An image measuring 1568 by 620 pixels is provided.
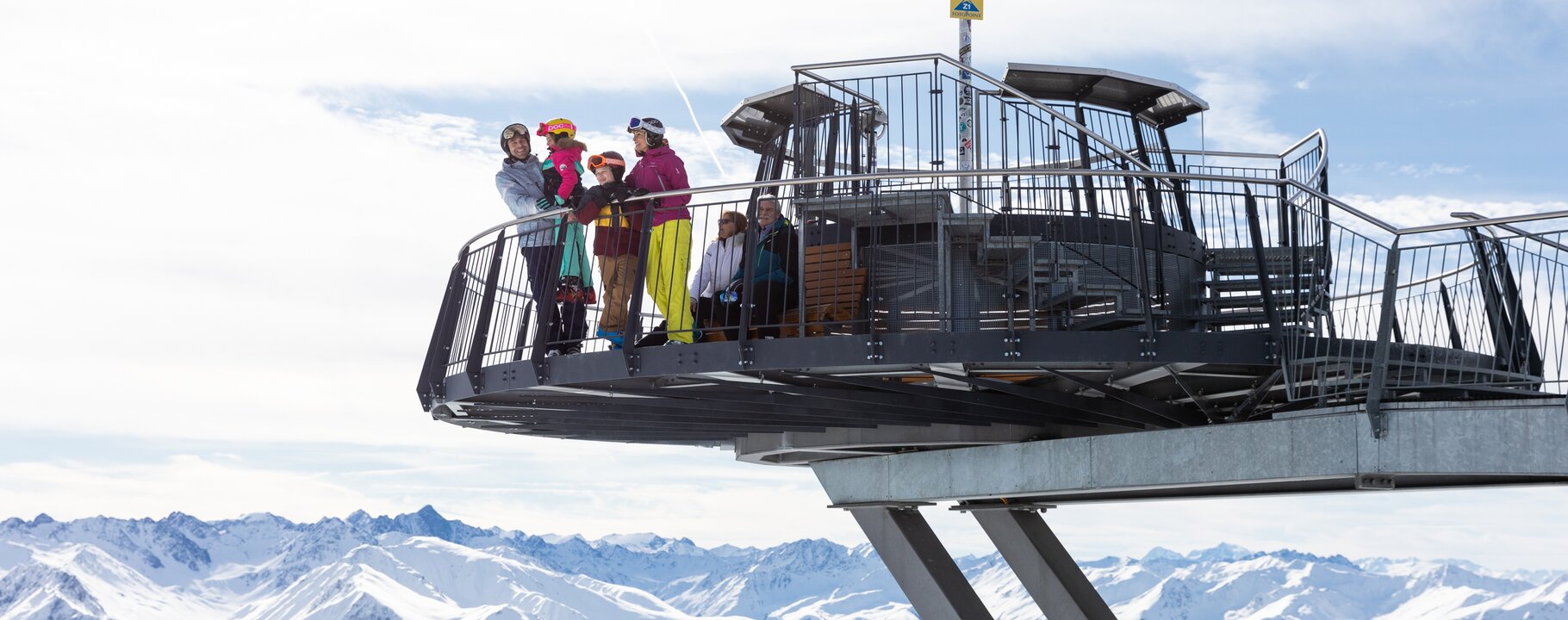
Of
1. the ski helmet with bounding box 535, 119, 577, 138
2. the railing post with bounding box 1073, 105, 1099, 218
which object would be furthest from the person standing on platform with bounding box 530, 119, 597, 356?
the railing post with bounding box 1073, 105, 1099, 218

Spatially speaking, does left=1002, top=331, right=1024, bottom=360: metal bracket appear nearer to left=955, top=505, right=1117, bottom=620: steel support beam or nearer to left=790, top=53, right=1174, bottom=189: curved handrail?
left=790, top=53, right=1174, bottom=189: curved handrail

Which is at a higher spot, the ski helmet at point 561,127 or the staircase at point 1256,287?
the ski helmet at point 561,127

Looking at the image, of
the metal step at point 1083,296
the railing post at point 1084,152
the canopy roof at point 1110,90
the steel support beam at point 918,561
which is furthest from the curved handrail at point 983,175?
the steel support beam at point 918,561

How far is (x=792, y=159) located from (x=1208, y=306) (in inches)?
174

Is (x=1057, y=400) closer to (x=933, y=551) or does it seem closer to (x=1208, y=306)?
(x=1208, y=306)

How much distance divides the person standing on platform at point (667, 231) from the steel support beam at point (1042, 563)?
6902 millimetres

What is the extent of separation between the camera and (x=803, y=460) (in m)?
19.8

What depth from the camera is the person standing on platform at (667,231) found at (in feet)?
41.3

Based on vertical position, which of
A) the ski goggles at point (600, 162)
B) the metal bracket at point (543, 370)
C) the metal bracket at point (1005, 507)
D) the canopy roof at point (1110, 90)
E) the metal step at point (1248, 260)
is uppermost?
the canopy roof at point (1110, 90)

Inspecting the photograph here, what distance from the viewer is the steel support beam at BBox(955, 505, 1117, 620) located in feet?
58.2

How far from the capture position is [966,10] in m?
16.0

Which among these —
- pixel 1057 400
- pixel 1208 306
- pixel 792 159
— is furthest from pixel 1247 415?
pixel 792 159

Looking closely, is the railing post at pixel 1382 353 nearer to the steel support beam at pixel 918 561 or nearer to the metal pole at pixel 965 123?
the metal pole at pixel 965 123

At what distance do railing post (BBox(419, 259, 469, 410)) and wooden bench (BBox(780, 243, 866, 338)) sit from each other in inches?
129
